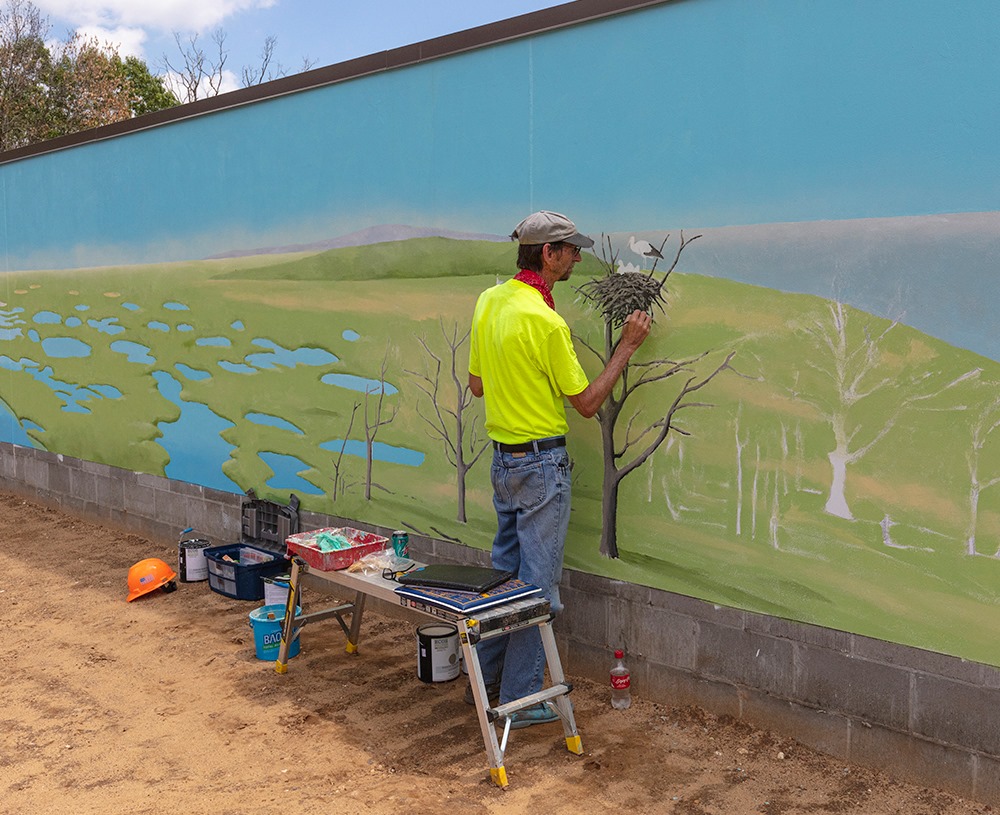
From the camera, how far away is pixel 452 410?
4973 millimetres

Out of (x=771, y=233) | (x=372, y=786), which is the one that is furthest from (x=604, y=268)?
(x=372, y=786)

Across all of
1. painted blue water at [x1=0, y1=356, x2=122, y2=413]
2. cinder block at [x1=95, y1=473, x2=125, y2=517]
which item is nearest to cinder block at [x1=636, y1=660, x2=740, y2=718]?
cinder block at [x1=95, y1=473, x2=125, y2=517]

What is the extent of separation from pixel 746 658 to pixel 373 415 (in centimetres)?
248

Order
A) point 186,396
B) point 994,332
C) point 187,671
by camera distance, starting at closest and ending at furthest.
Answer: point 994,332
point 187,671
point 186,396

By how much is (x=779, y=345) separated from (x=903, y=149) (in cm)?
81

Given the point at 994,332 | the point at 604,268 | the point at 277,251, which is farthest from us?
the point at 277,251

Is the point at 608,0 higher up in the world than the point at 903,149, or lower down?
higher up

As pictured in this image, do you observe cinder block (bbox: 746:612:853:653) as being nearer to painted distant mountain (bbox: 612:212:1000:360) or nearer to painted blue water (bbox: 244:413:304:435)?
painted distant mountain (bbox: 612:212:1000:360)

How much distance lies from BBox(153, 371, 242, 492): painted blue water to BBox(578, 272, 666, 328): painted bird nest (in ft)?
10.4

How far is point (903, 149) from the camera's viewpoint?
3.33m

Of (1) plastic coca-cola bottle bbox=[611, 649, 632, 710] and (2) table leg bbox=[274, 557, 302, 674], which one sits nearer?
(1) plastic coca-cola bottle bbox=[611, 649, 632, 710]

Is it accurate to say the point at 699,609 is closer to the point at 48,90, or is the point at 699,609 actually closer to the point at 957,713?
the point at 957,713

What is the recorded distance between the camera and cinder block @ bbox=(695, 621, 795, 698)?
3.78m

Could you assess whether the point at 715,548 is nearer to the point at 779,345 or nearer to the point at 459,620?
the point at 779,345
